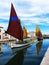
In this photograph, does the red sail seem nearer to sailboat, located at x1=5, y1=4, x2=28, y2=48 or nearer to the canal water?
sailboat, located at x1=5, y1=4, x2=28, y2=48

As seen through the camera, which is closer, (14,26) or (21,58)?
(21,58)

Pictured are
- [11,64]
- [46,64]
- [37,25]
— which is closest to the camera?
[46,64]

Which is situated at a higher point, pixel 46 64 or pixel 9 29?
pixel 9 29

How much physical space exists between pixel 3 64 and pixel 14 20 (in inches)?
668

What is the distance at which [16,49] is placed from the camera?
41.9 meters

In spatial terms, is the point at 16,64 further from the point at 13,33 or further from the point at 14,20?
the point at 14,20

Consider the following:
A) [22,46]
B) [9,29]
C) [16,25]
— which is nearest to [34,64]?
[9,29]

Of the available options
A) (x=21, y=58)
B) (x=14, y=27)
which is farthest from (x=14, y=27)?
(x=21, y=58)

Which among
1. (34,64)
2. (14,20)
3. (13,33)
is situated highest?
(14,20)

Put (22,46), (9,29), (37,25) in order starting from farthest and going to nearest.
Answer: (37,25) < (22,46) < (9,29)

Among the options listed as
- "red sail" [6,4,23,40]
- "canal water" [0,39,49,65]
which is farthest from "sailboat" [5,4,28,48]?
"canal water" [0,39,49,65]

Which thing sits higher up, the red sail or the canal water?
the red sail

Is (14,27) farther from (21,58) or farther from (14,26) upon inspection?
(21,58)

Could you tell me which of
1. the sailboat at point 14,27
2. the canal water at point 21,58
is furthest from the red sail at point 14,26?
the canal water at point 21,58
